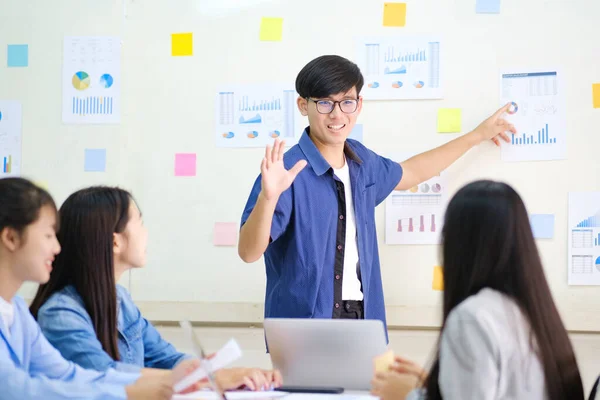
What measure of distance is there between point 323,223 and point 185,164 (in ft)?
2.79

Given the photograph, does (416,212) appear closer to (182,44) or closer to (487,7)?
(487,7)

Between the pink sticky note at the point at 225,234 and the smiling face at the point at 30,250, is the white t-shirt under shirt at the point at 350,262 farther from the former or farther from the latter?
the smiling face at the point at 30,250

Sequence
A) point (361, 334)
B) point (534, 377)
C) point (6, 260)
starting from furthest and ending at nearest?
point (361, 334), point (6, 260), point (534, 377)

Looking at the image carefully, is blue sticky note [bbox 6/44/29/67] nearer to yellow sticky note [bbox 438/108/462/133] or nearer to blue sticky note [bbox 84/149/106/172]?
blue sticky note [bbox 84/149/106/172]

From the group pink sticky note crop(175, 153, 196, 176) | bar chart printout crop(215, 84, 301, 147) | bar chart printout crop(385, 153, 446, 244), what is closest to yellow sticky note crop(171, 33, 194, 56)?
bar chart printout crop(215, 84, 301, 147)

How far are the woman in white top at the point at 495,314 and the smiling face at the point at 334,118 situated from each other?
3.27ft

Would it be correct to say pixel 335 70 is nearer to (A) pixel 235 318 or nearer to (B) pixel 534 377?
(A) pixel 235 318

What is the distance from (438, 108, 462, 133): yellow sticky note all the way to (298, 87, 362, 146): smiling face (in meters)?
0.54

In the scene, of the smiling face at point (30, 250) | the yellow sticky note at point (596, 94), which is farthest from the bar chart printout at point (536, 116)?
the smiling face at point (30, 250)

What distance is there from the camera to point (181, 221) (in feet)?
10.1

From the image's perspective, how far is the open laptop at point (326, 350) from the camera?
1.82 metres

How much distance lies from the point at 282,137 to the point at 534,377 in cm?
177

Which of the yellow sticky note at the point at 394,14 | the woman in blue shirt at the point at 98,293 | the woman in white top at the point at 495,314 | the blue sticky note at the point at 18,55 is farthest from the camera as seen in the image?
the blue sticky note at the point at 18,55

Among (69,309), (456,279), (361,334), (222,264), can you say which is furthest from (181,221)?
(456,279)
